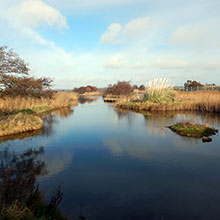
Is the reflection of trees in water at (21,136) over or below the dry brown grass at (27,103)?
below

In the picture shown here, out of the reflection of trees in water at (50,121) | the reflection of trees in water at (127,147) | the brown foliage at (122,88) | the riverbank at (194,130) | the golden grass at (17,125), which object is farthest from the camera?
the brown foliage at (122,88)

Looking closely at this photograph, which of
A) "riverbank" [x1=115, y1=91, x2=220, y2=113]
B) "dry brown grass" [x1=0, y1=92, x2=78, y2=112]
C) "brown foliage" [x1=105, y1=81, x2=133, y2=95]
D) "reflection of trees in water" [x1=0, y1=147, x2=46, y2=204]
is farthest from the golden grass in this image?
"brown foliage" [x1=105, y1=81, x2=133, y2=95]

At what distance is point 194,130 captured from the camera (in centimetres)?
1138

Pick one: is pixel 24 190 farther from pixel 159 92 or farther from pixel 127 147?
pixel 159 92

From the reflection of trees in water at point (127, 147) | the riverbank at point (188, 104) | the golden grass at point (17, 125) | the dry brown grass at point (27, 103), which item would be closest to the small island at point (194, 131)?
the reflection of trees in water at point (127, 147)

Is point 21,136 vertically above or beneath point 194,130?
beneath

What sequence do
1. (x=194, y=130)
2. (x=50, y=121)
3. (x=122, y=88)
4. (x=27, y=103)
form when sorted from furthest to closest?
(x=122, y=88) < (x=27, y=103) < (x=50, y=121) < (x=194, y=130)

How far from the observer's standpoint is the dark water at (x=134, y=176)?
438 centimetres

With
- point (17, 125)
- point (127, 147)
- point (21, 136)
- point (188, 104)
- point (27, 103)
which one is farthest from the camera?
point (27, 103)

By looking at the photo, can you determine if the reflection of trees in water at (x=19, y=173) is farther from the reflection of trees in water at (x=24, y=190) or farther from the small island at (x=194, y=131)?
the small island at (x=194, y=131)

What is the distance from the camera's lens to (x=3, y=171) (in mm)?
6230

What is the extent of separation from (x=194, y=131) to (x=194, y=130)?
0.46 feet

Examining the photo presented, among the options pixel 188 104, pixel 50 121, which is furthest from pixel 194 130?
pixel 50 121

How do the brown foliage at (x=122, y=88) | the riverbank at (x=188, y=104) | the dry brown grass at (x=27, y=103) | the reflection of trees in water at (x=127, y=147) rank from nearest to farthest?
the reflection of trees in water at (x=127, y=147) → the dry brown grass at (x=27, y=103) → the riverbank at (x=188, y=104) → the brown foliage at (x=122, y=88)
